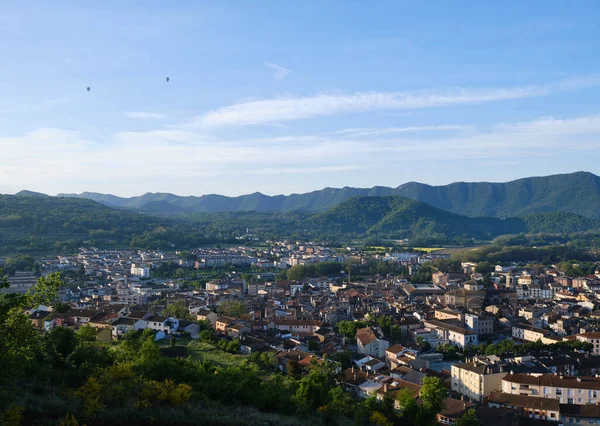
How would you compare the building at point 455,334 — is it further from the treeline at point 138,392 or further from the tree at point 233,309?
the treeline at point 138,392

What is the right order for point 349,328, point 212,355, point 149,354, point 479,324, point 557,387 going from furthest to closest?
point 479,324
point 349,328
point 212,355
point 557,387
point 149,354

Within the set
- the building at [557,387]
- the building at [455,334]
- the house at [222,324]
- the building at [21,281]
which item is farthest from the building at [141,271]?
the building at [557,387]

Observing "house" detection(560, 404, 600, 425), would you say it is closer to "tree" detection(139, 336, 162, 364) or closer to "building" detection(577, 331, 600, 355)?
"building" detection(577, 331, 600, 355)

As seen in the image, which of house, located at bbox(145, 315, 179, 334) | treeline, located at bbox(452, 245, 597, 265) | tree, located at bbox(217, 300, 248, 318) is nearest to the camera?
house, located at bbox(145, 315, 179, 334)

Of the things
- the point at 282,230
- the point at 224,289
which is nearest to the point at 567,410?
the point at 224,289

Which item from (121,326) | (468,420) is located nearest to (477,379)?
(468,420)

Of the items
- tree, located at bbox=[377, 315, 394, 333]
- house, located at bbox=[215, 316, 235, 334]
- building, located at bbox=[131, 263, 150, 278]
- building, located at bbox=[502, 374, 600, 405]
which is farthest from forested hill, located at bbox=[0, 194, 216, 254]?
building, located at bbox=[502, 374, 600, 405]

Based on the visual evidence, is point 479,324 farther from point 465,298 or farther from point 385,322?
point 465,298
